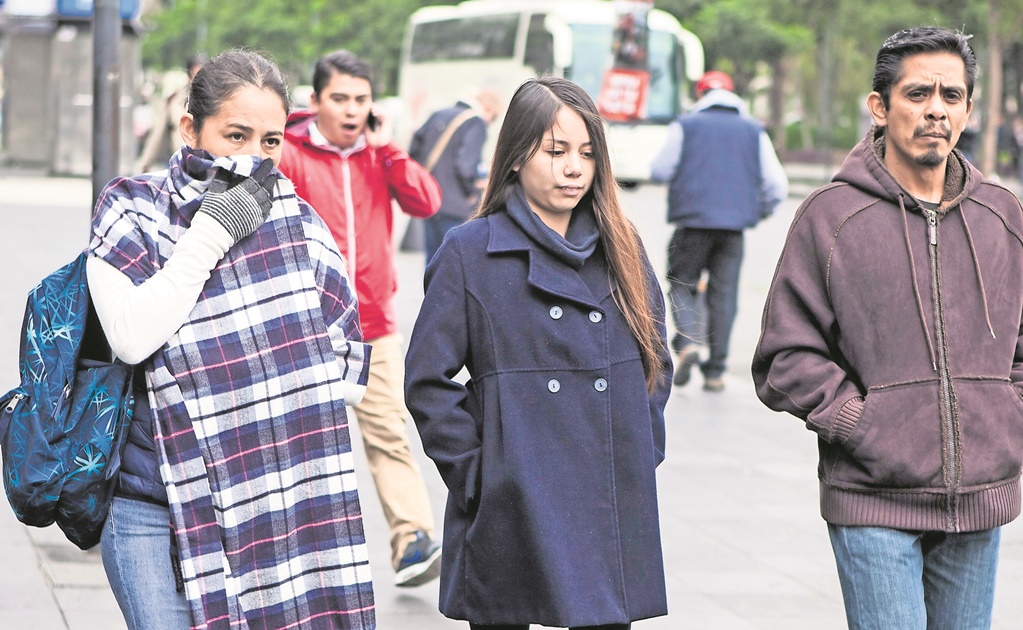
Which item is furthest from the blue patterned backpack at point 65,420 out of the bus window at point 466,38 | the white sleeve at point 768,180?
the bus window at point 466,38

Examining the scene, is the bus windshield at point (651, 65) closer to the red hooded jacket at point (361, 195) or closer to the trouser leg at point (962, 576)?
the red hooded jacket at point (361, 195)

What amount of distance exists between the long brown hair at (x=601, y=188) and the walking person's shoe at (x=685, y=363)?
656 cm

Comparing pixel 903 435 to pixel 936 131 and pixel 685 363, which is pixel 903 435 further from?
pixel 685 363

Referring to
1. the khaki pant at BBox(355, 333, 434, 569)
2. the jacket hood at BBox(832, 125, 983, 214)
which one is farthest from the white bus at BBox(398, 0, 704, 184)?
the jacket hood at BBox(832, 125, 983, 214)

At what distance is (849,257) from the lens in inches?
127

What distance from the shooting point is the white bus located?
30.4 metres

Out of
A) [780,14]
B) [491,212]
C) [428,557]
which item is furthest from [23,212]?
[780,14]

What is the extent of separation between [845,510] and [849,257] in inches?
20.8

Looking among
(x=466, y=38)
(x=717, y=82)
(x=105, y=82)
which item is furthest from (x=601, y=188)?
(x=466, y=38)

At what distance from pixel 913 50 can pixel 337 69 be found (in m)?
2.46

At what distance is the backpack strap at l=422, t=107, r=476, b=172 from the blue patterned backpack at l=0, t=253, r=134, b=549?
8.66 m

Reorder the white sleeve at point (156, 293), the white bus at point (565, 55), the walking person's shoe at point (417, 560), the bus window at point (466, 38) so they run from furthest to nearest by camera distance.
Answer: the bus window at point (466, 38), the white bus at point (565, 55), the walking person's shoe at point (417, 560), the white sleeve at point (156, 293)

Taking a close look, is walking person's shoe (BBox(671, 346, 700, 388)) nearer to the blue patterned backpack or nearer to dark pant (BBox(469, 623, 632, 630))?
dark pant (BBox(469, 623, 632, 630))

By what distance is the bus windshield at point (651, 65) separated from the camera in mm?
30453
